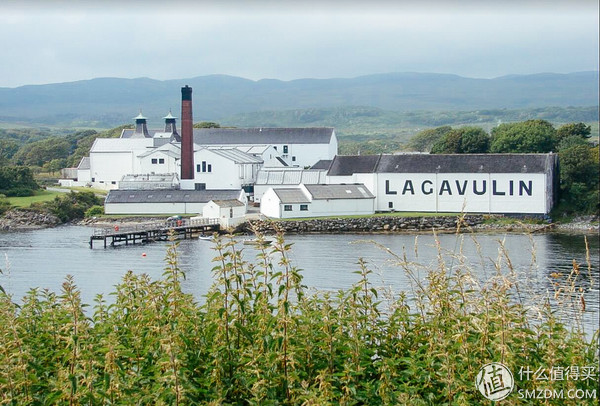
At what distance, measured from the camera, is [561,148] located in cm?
4284

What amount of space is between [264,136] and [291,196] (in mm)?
18937

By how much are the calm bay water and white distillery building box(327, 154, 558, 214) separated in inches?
146

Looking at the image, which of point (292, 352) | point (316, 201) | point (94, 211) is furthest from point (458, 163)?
point (292, 352)

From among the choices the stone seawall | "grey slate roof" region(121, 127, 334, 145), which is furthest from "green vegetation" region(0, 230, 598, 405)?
"grey slate roof" region(121, 127, 334, 145)

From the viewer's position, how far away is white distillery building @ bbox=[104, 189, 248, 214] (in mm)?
39219

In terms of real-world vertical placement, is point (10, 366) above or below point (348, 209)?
above

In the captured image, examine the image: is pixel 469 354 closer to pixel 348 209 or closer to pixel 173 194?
pixel 348 209

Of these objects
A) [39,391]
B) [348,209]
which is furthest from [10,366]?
[348,209]

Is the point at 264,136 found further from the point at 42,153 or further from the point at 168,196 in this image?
the point at 42,153

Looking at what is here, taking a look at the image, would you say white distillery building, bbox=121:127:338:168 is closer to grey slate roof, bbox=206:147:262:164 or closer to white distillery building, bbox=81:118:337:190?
white distillery building, bbox=81:118:337:190

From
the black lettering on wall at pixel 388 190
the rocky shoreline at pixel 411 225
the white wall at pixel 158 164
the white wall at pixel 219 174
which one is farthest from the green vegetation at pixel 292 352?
the white wall at pixel 158 164

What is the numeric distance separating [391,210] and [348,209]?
2.04 metres

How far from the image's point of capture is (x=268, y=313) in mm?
5285

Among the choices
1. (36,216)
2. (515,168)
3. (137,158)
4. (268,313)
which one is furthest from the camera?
(137,158)
